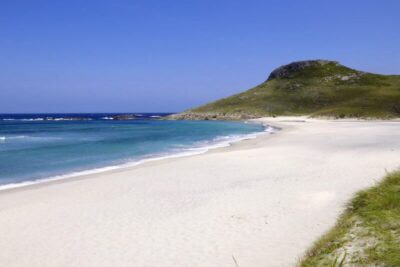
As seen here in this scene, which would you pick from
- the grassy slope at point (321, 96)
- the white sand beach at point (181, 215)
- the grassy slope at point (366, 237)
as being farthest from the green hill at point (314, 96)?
the grassy slope at point (366, 237)

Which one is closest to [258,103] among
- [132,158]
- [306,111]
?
[306,111]

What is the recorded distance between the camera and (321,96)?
99438mm

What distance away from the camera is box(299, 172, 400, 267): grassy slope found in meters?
5.16

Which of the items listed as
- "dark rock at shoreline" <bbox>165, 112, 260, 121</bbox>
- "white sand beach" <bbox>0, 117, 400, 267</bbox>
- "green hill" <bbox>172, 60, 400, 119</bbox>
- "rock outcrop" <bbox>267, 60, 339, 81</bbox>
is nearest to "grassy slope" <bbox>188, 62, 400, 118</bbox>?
"green hill" <bbox>172, 60, 400, 119</bbox>

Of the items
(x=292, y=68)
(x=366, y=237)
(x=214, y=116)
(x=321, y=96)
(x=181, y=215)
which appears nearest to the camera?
(x=366, y=237)

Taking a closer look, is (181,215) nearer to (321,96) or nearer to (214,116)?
(214,116)

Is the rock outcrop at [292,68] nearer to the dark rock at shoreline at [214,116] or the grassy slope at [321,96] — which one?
the grassy slope at [321,96]

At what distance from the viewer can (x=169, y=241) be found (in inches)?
294

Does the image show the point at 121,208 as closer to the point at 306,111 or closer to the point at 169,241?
the point at 169,241

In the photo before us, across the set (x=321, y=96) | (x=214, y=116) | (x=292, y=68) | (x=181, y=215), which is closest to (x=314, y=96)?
(x=321, y=96)

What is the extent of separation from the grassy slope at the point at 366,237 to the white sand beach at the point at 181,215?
609mm

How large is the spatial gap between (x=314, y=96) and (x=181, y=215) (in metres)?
97.7

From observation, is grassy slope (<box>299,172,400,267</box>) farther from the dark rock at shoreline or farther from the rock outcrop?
the rock outcrop

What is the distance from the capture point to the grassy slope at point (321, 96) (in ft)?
256
